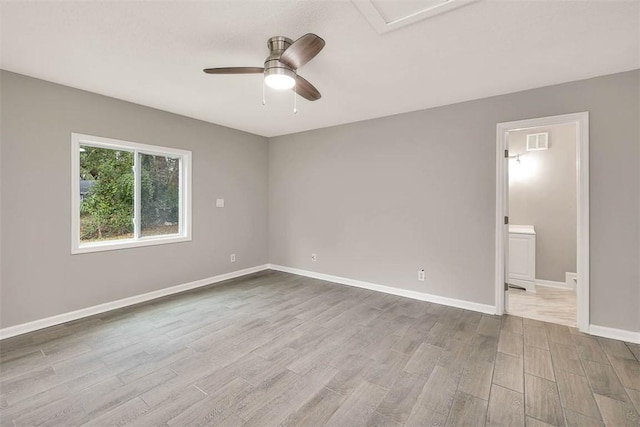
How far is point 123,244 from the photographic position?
3.48 m

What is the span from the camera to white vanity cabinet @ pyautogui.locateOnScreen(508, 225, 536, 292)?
13.8 feet

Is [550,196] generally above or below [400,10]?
below

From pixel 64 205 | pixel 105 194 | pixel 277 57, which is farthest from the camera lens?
pixel 105 194

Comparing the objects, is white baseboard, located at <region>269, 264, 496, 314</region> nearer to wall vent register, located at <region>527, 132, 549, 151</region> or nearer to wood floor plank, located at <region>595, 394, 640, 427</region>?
wood floor plank, located at <region>595, 394, 640, 427</region>

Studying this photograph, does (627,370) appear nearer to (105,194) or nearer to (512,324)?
(512,324)

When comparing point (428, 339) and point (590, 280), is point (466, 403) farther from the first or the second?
point (590, 280)

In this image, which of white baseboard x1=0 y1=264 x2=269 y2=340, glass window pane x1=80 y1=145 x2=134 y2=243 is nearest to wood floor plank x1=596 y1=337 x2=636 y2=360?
white baseboard x1=0 y1=264 x2=269 y2=340

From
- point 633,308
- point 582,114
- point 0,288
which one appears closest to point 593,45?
point 582,114

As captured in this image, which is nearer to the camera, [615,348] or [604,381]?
[604,381]

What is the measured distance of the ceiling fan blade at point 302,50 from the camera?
1721 mm

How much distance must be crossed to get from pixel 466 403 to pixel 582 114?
2.91m

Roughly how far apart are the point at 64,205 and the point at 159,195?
3.55ft

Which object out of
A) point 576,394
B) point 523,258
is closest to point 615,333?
point 576,394

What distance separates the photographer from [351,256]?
4.38 meters
